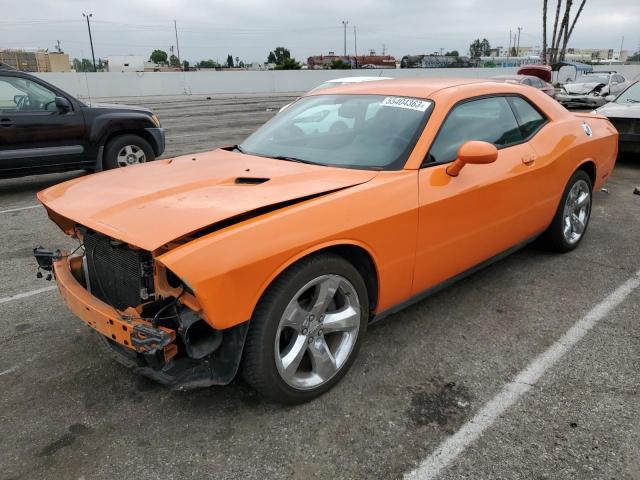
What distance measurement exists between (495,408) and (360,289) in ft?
2.93

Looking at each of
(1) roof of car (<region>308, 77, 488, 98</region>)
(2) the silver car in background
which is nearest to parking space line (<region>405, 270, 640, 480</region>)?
(1) roof of car (<region>308, 77, 488, 98</region>)

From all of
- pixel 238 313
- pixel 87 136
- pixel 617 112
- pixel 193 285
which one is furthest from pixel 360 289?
pixel 617 112

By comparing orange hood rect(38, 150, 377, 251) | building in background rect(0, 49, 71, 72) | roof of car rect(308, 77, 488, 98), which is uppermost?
building in background rect(0, 49, 71, 72)

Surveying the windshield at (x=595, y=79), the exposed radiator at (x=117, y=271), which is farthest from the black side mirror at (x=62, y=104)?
the windshield at (x=595, y=79)

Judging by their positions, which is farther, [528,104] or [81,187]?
[528,104]

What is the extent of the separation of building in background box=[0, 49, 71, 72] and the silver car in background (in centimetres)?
3226

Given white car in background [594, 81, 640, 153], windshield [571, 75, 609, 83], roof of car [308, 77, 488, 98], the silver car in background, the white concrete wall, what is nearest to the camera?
roof of car [308, 77, 488, 98]

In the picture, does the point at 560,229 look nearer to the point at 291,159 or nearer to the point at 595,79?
the point at 291,159

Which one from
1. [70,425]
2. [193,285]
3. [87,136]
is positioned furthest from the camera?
[87,136]

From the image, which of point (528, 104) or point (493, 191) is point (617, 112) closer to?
point (528, 104)

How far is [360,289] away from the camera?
272 centimetres

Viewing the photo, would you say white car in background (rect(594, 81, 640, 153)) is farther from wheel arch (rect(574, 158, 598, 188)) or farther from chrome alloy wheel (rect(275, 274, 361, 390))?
chrome alloy wheel (rect(275, 274, 361, 390))

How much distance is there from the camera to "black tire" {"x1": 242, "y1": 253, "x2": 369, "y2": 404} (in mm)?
2326

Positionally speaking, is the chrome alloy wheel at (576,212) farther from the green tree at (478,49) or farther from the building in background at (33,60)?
the green tree at (478,49)
